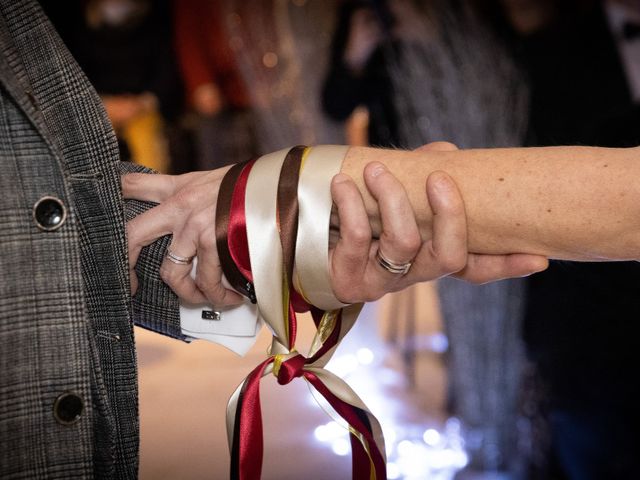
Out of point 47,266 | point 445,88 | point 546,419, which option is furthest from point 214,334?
point 445,88

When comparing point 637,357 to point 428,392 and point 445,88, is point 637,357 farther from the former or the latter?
point 445,88

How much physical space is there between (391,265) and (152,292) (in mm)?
307

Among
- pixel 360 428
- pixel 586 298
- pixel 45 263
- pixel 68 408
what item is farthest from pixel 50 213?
pixel 586 298

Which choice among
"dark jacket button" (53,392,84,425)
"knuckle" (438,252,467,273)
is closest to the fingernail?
"knuckle" (438,252,467,273)

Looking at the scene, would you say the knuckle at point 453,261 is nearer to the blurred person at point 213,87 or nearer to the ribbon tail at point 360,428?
the ribbon tail at point 360,428

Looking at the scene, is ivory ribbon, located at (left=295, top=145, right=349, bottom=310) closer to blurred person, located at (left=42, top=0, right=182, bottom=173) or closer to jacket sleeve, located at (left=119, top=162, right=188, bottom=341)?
jacket sleeve, located at (left=119, top=162, right=188, bottom=341)

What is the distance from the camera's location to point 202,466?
3.85ft

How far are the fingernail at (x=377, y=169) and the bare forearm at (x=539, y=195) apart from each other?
0.02m

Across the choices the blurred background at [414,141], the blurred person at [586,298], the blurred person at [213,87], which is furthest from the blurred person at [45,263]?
the blurred person at [213,87]

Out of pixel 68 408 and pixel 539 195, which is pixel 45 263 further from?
pixel 539 195

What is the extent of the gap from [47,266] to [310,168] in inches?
10.6

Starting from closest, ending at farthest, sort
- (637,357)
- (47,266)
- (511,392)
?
1. (47,266)
2. (637,357)
3. (511,392)

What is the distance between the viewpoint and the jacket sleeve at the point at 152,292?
2.57 feet

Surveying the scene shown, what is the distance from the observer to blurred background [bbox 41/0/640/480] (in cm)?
155
